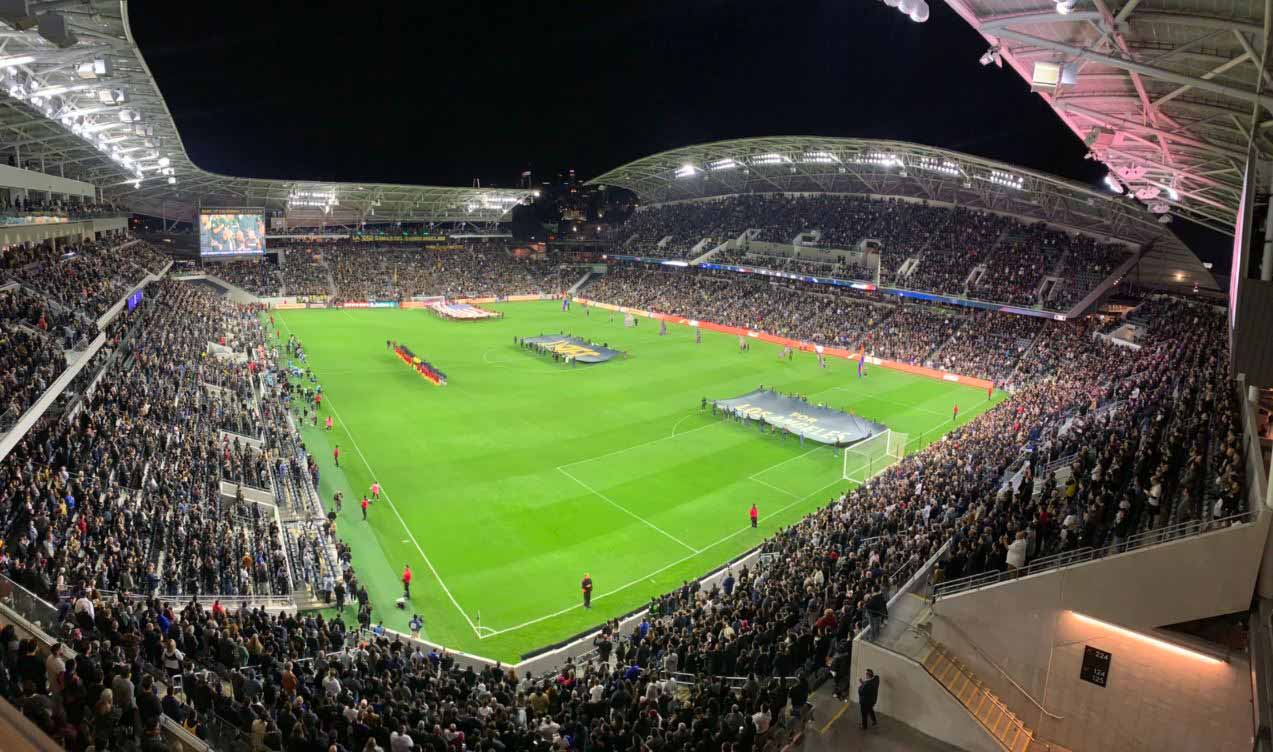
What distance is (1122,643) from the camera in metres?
12.4

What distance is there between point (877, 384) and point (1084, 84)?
27849mm

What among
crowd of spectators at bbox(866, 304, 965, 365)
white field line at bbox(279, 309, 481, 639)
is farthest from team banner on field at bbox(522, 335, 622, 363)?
crowd of spectators at bbox(866, 304, 965, 365)

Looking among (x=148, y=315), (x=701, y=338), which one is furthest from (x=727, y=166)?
(x=148, y=315)

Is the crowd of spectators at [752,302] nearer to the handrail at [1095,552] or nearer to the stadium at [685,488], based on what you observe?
the stadium at [685,488]

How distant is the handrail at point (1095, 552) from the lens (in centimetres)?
1165

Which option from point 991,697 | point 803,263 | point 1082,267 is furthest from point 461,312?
point 991,697

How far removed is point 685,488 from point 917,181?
41221 mm

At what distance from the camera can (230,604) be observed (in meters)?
16.5

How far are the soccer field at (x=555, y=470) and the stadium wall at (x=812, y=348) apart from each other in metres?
1.43

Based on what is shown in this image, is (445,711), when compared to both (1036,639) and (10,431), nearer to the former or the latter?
(1036,639)

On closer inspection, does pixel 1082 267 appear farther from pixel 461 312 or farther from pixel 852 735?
pixel 461 312

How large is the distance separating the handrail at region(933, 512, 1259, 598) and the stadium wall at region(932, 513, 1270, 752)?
232 mm

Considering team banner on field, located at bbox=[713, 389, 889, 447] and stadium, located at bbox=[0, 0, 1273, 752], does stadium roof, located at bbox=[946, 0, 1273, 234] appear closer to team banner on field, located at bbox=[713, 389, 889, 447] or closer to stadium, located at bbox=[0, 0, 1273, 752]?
stadium, located at bbox=[0, 0, 1273, 752]

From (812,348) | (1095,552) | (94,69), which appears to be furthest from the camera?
(812,348)
